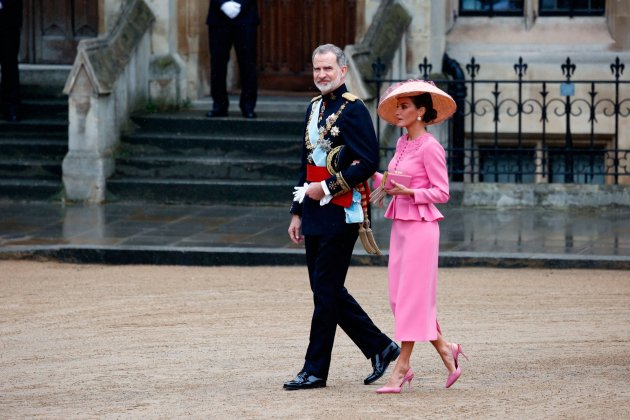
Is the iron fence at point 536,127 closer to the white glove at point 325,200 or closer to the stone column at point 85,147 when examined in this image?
the stone column at point 85,147

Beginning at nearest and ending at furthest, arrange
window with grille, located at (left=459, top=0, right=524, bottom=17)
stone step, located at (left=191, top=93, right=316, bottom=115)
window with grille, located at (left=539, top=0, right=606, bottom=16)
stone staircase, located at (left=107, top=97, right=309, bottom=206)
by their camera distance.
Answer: stone staircase, located at (left=107, top=97, right=309, bottom=206)
stone step, located at (left=191, top=93, right=316, bottom=115)
window with grille, located at (left=539, top=0, right=606, bottom=16)
window with grille, located at (left=459, top=0, right=524, bottom=17)

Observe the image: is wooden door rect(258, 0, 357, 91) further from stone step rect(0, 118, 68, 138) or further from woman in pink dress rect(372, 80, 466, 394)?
woman in pink dress rect(372, 80, 466, 394)

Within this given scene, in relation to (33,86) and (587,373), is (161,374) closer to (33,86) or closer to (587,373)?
(587,373)

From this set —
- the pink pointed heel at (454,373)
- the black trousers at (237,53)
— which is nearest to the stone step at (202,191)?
the black trousers at (237,53)

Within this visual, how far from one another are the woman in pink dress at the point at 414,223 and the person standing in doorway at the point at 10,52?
944cm

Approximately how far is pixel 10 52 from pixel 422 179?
9647 millimetres

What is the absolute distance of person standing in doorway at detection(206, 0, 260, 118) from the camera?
16.2 m

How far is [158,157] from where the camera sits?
16.1 metres

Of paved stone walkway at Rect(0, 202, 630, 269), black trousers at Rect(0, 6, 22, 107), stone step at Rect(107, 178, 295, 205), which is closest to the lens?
paved stone walkway at Rect(0, 202, 630, 269)

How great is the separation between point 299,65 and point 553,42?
10.4 ft

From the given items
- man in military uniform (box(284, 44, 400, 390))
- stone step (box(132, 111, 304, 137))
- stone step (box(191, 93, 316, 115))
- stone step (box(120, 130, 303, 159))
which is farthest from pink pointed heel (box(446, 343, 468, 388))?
stone step (box(191, 93, 316, 115))

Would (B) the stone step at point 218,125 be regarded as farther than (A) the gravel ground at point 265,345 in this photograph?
Yes

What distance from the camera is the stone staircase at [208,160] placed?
15.6 meters

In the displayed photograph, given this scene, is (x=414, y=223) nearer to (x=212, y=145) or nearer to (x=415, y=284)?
(x=415, y=284)
